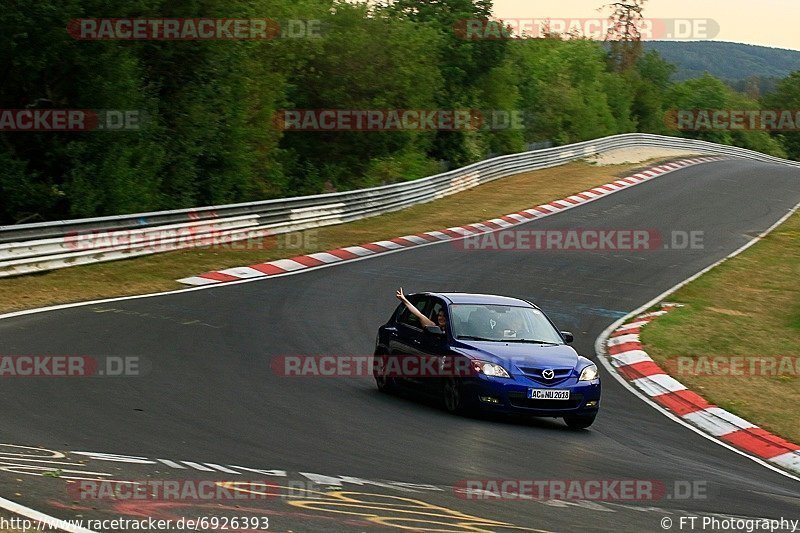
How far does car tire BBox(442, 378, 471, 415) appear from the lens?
12312 mm

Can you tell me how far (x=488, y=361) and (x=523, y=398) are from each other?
1.83 feet

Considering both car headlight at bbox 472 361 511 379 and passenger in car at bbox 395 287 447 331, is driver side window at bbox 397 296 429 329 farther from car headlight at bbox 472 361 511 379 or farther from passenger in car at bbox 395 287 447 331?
car headlight at bbox 472 361 511 379

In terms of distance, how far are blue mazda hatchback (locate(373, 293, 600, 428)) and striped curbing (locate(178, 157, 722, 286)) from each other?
871 cm

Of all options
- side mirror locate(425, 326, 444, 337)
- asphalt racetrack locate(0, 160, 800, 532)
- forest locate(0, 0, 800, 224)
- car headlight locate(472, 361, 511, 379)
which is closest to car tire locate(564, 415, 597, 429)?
asphalt racetrack locate(0, 160, 800, 532)

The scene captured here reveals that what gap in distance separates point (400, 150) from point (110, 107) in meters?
17.4

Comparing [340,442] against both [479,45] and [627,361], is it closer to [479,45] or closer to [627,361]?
[627,361]

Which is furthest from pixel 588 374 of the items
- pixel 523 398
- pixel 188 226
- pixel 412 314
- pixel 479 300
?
pixel 188 226

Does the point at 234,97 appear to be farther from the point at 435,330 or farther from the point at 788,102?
the point at 788,102

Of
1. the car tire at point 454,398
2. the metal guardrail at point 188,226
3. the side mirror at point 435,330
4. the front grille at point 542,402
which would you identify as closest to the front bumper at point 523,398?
the front grille at point 542,402

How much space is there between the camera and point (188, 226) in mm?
25812

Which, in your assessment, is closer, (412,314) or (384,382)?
(384,382)

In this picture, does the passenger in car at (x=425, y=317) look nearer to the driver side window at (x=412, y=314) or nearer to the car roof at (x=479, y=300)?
the driver side window at (x=412, y=314)

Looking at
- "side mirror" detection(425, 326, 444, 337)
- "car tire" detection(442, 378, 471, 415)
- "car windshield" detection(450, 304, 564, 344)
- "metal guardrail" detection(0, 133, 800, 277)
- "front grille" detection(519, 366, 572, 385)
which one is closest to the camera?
"front grille" detection(519, 366, 572, 385)

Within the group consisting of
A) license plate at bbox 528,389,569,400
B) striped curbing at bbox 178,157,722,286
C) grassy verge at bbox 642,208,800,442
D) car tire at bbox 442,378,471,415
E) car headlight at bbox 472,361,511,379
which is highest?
car headlight at bbox 472,361,511,379
